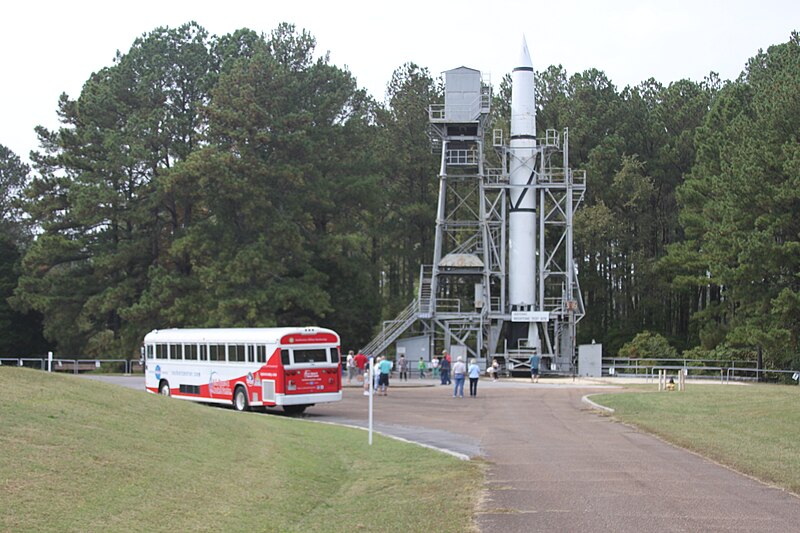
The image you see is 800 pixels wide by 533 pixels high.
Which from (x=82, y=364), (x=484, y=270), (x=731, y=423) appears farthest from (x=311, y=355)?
(x=82, y=364)

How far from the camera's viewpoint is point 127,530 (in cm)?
1028

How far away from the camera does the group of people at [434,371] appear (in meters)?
36.5

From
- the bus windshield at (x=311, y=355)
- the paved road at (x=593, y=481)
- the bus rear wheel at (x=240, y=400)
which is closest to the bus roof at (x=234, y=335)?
the bus windshield at (x=311, y=355)

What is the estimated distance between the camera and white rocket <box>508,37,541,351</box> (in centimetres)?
5700

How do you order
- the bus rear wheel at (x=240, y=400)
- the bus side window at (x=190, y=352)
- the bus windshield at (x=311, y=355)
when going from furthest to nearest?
the bus side window at (x=190, y=352)
the bus rear wheel at (x=240, y=400)
the bus windshield at (x=311, y=355)

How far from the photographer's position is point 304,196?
6278cm

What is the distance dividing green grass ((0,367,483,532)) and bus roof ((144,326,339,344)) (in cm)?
927

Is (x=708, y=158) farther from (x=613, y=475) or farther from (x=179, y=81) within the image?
(x=613, y=475)

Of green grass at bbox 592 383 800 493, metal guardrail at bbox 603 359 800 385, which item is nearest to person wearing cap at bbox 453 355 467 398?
green grass at bbox 592 383 800 493

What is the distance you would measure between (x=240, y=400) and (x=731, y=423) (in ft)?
46.1

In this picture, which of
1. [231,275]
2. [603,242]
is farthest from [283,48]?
[603,242]

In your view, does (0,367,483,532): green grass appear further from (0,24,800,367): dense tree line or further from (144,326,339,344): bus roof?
(0,24,800,367): dense tree line

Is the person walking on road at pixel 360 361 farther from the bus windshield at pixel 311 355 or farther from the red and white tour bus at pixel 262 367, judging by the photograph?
the bus windshield at pixel 311 355

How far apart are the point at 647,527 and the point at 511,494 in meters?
2.85
